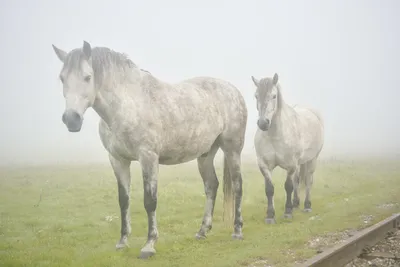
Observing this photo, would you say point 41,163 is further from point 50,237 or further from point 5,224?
point 50,237

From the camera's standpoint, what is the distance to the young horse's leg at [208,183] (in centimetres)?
813

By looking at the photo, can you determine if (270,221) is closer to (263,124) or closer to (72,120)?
Result: (263,124)

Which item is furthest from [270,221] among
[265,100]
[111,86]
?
[111,86]

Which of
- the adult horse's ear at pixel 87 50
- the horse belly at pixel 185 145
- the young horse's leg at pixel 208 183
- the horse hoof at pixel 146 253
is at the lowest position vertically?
the horse hoof at pixel 146 253

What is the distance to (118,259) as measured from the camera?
600cm

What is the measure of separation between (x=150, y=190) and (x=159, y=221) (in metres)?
3.96

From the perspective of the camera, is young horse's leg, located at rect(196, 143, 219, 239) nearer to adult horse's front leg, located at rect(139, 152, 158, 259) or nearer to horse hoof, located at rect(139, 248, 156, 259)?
adult horse's front leg, located at rect(139, 152, 158, 259)

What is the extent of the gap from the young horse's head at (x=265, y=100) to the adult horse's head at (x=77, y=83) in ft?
15.8

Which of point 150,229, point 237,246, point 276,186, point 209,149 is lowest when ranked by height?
point 276,186

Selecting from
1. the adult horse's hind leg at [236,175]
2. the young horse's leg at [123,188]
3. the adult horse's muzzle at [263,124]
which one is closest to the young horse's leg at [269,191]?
the adult horse's muzzle at [263,124]

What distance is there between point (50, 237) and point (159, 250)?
105 inches

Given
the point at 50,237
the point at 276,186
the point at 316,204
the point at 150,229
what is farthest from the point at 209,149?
the point at 276,186

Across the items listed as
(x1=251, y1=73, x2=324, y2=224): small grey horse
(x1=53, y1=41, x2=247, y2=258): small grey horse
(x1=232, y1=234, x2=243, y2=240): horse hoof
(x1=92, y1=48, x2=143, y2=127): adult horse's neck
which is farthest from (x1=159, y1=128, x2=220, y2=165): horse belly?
(x1=251, y1=73, x2=324, y2=224): small grey horse

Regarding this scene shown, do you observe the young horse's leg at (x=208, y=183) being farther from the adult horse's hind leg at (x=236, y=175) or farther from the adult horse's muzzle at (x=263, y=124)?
the adult horse's muzzle at (x=263, y=124)
